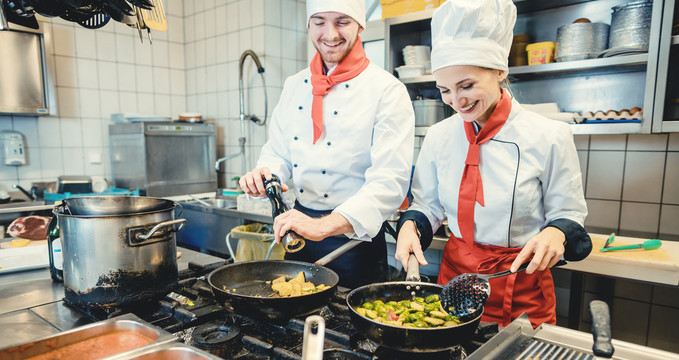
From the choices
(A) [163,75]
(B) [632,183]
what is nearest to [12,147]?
(A) [163,75]

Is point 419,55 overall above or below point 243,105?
above

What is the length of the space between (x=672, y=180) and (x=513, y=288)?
1657 mm

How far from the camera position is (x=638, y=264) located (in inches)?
72.6

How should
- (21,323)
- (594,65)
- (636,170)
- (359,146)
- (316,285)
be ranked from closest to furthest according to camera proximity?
(21,323) < (316,285) < (359,146) < (594,65) < (636,170)

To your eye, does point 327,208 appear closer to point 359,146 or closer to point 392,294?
point 359,146

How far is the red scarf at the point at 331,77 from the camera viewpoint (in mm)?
1687

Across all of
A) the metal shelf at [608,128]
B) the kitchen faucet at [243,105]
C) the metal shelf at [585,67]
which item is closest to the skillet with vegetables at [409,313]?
the metal shelf at [608,128]

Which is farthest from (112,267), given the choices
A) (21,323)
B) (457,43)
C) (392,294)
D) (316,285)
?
(457,43)

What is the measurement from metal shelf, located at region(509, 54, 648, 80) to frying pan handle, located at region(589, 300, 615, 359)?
1.90m

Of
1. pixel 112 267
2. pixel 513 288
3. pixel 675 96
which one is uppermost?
pixel 675 96

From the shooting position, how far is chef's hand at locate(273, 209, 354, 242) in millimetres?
1264

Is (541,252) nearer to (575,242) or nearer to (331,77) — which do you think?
(575,242)

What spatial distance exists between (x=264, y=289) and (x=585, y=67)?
2069 millimetres

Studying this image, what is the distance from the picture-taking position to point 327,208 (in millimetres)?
1735
